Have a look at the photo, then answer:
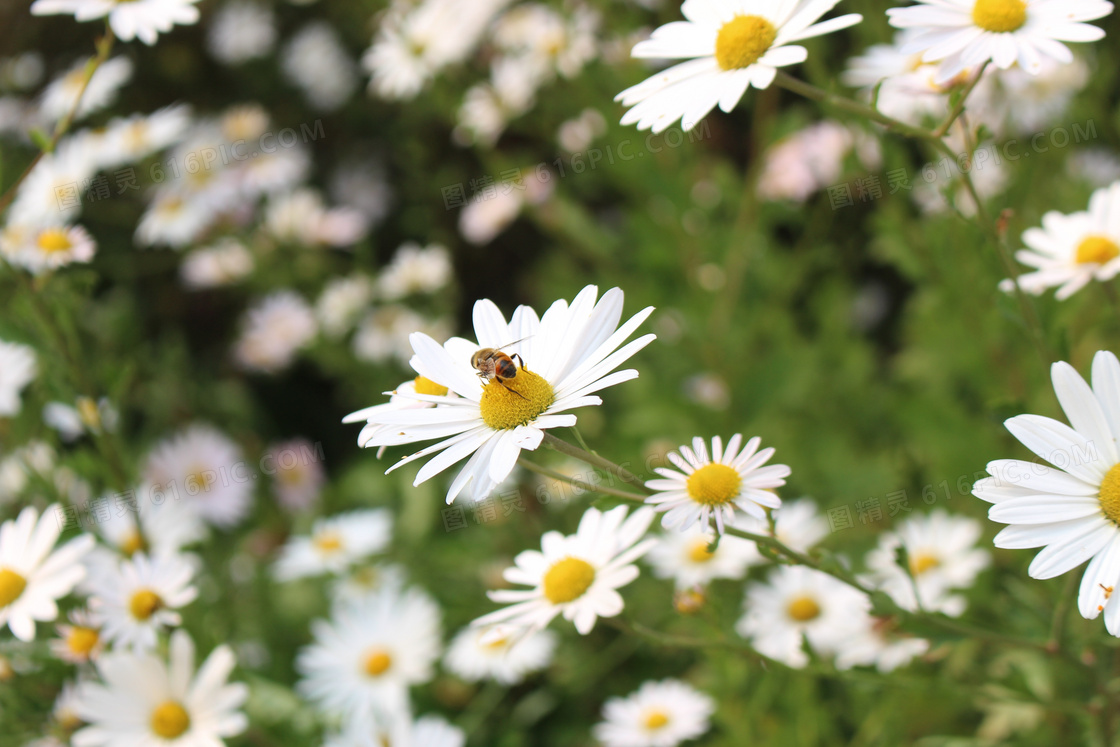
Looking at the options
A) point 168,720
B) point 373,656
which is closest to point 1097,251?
point 168,720

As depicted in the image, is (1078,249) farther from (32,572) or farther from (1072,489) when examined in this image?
(32,572)

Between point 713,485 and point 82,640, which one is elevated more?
point 713,485

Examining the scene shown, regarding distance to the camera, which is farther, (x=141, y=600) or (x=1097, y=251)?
(x=141, y=600)

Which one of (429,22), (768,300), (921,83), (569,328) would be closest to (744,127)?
(768,300)

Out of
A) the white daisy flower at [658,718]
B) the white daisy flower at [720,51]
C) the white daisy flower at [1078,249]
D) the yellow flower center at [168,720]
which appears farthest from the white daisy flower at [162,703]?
the white daisy flower at [1078,249]

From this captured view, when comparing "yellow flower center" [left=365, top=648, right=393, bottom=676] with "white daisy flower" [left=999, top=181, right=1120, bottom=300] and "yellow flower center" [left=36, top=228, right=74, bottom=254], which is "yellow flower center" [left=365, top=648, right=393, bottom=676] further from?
"white daisy flower" [left=999, top=181, right=1120, bottom=300]

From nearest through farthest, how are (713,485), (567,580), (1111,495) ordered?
(1111,495) < (713,485) < (567,580)

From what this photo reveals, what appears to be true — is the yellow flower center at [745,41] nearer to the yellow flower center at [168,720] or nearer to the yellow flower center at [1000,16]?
the yellow flower center at [1000,16]

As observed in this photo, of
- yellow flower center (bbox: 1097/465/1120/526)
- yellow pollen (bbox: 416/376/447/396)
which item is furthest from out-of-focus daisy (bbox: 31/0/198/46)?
yellow flower center (bbox: 1097/465/1120/526)
